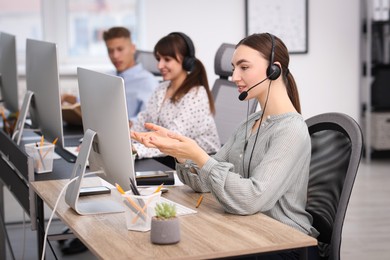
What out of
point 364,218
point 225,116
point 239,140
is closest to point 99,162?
point 239,140

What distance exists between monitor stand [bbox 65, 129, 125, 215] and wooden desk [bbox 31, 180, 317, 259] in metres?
0.03

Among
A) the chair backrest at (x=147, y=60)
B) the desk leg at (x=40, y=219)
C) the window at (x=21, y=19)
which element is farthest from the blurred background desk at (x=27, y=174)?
the window at (x=21, y=19)

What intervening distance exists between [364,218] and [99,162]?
2.61 meters

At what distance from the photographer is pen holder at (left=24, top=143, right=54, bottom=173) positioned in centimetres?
268

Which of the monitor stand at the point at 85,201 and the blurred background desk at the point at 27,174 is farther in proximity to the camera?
the blurred background desk at the point at 27,174

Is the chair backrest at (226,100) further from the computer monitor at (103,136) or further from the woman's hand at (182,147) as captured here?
the woman's hand at (182,147)

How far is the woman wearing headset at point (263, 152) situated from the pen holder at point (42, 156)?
0.59 meters

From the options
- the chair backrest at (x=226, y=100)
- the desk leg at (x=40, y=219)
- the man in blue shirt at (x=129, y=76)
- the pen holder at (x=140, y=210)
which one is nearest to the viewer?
the pen holder at (x=140, y=210)

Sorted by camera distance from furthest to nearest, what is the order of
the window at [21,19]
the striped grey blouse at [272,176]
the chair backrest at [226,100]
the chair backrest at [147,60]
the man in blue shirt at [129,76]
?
the window at [21,19] < the chair backrest at [147,60] < the man in blue shirt at [129,76] < the chair backrest at [226,100] < the striped grey blouse at [272,176]

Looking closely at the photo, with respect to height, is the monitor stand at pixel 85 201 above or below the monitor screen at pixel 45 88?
below

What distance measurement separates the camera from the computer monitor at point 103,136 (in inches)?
78.0

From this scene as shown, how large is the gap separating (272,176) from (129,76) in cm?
251

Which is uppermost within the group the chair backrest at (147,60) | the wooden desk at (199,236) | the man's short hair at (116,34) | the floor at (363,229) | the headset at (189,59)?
the man's short hair at (116,34)

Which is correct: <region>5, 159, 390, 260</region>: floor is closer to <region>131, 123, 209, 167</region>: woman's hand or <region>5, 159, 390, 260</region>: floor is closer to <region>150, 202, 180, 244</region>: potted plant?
<region>131, 123, 209, 167</region>: woman's hand
